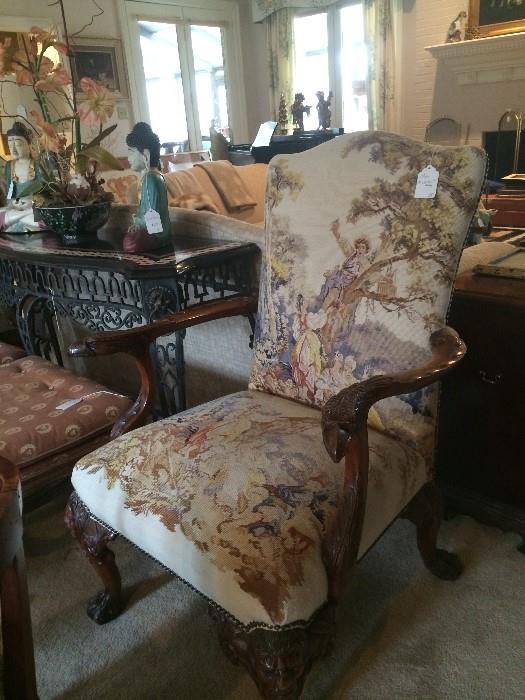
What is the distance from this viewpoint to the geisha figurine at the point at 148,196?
151 cm

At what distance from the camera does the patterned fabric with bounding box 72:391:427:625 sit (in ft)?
2.71

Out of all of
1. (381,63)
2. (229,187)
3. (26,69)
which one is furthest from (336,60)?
(26,69)

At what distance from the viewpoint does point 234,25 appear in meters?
6.44

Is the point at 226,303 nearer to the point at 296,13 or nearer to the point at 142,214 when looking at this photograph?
the point at 142,214

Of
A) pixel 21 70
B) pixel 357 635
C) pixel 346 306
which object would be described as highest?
pixel 21 70

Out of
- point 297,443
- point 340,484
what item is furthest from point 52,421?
point 340,484

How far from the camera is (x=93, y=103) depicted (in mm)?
1604

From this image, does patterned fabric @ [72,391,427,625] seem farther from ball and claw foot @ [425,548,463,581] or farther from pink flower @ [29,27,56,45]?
pink flower @ [29,27,56,45]

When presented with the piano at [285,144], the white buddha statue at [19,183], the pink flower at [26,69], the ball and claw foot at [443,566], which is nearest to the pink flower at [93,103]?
the pink flower at [26,69]

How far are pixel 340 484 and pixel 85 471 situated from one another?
50 centimetres

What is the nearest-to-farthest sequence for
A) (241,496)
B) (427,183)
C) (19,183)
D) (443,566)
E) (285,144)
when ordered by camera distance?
(241,496)
(427,183)
(443,566)
(19,183)
(285,144)

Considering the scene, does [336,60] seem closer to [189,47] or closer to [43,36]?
[189,47]

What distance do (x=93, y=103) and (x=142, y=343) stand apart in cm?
83

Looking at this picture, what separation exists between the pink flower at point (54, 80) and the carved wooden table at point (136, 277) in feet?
1.50
